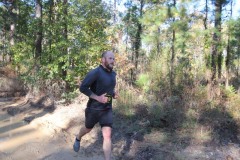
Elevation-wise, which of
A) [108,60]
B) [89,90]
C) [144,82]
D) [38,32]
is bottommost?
[144,82]

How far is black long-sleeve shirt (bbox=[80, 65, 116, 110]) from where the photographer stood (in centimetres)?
516

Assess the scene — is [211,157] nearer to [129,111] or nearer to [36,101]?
[129,111]

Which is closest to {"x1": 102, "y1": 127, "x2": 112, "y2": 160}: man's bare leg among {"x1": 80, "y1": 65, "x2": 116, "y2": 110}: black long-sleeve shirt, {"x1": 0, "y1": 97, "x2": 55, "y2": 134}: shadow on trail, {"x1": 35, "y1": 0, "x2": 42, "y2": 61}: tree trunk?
{"x1": 80, "y1": 65, "x2": 116, "y2": 110}: black long-sleeve shirt

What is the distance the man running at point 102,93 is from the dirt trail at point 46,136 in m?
1.10

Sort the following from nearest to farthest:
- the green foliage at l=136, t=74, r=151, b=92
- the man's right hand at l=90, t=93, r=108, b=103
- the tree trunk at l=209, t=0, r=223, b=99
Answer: the man's right hand at l=90, t=93, r=108, b=103
the tree trunk at l=209, t=0, r=223, b=99
the green foliage at l=136, t=74, r=151, b=92

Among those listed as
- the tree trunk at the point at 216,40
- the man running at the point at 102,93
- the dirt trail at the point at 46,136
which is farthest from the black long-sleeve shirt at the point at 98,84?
the tree trunk at the point at 216,40

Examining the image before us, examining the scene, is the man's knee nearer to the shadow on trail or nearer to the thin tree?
the shadow on trail

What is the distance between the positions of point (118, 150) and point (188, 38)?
441cm

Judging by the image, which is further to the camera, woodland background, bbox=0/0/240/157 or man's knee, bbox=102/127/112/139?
woodland background, bbox=0/0/240/157

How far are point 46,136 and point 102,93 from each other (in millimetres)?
3433

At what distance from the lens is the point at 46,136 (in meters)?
8.08

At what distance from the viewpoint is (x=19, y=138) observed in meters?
7.90

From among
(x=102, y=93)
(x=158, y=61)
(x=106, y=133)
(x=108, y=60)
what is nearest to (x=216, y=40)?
(x=158, y=61)

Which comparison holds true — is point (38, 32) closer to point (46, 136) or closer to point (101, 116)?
point (46, 136)
